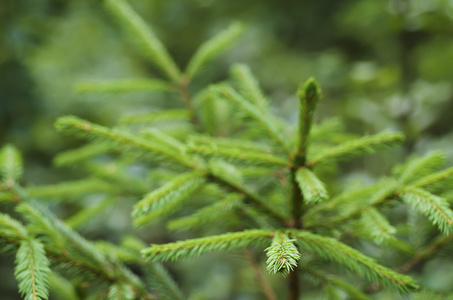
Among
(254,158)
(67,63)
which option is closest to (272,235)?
(254,158)

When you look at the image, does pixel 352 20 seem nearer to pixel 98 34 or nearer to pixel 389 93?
pixel 389 93

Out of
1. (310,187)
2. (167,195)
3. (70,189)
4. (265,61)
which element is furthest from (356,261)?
(265,61)

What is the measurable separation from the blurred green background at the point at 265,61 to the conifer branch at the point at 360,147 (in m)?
0.76

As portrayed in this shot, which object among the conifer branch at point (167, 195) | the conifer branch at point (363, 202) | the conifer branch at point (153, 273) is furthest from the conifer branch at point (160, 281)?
the conifer branch at point (363, 202)

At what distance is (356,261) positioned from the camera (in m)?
0.65

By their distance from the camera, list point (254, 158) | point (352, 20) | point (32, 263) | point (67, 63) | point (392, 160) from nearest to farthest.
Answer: point (32, 263)
point (254, 158)
point (392, 160)
point (352, 20)
point (67, 63)

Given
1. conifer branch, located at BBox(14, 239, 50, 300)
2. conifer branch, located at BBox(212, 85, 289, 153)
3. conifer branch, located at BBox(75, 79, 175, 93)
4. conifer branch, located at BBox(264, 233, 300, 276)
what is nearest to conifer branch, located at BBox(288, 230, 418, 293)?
conifer branch, located at BBox(264, 233, 300, 276)

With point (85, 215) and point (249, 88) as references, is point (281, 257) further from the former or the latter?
point (85, 215)

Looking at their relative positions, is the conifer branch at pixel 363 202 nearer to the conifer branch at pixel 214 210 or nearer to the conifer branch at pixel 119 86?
the conifer branch at pixel 214 210

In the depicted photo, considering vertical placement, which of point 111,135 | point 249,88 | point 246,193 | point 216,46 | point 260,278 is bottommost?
point 260,278

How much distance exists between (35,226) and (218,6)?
270 centimetres

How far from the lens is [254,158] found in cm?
77

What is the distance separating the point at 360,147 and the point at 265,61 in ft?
7.62

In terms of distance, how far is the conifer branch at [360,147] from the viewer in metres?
0.74
